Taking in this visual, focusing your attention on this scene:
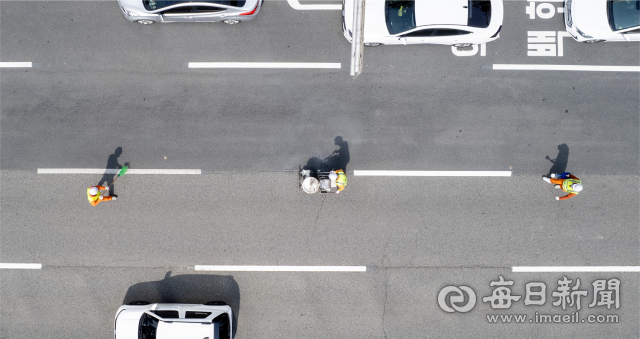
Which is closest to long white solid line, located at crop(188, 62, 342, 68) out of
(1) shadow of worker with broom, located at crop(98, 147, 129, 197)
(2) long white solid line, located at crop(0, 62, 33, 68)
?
(1) shadow of worker with broom, located at crop(98, 147, 129, 197)

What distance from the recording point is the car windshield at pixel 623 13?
8398 mm

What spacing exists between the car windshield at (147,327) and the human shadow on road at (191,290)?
29.1 inches

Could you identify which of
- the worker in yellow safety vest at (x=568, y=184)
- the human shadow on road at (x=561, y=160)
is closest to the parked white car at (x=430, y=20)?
the human shadow on road at (x=561, y=160)

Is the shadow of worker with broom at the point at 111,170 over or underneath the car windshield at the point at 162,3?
underneath

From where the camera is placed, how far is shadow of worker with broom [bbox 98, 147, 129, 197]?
8.85 metres

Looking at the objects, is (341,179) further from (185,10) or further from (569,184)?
(185,10)

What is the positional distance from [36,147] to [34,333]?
4.86 meters

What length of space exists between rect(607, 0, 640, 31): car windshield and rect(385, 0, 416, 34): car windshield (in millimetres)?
5068

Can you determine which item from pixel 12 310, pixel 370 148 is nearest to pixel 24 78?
pixel 12 310

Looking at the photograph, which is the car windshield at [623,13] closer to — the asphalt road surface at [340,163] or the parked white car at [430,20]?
the asphalt road surface at [340,163]

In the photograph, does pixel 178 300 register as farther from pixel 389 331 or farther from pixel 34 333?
pixel 389 331

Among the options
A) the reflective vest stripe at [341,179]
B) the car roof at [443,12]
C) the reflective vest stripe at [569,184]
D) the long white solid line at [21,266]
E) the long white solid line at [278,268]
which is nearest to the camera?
the reflective vest stripe at [569,184]

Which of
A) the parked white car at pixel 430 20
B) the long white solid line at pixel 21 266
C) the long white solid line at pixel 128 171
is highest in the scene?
the parked white car at pixel 430 20

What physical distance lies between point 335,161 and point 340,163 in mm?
143
